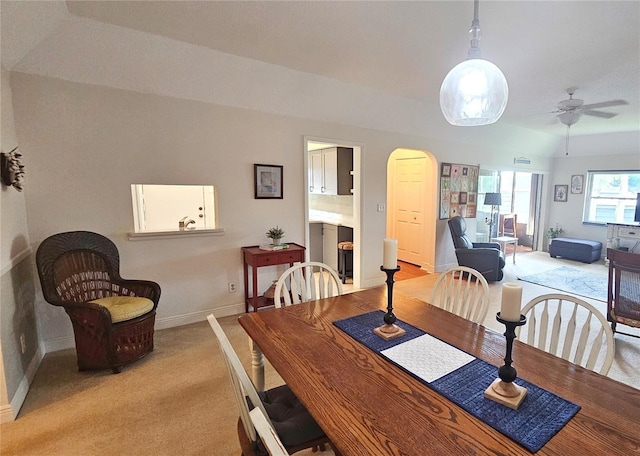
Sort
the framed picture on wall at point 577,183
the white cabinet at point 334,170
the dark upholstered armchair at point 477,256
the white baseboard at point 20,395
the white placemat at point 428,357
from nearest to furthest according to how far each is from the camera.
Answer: the white placemat at point 428,357, the white baseboard at point 20,395, the dark upholstered armchair at point 477,256, the white cabinet at point 334,170, the framed picture on wall at point 577,183

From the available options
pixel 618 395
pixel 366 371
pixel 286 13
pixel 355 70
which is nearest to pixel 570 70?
pixel 355 70

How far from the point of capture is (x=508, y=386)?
1017 mm

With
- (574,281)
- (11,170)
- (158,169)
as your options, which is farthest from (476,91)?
Answer: (574,281)

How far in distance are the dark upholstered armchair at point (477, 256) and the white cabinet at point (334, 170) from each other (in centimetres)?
178

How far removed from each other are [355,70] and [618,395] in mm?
3046

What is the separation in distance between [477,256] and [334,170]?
8.29 feet

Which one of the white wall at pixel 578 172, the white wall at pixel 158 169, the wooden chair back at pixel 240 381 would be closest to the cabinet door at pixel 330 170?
the white wall at pixel 158 169

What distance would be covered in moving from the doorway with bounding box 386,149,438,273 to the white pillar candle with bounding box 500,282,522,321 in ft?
14.4

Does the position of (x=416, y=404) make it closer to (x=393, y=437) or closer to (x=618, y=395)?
(x=393, y=437)

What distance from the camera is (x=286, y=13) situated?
2137 millimetres

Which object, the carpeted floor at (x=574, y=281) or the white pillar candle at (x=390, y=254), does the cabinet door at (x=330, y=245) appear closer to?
the carpeted floor at (x=574, y=281)

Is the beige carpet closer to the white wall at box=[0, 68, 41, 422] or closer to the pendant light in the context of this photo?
the white wall at box=[0, 68, 41, 422]

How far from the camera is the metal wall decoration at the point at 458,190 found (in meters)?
5.19

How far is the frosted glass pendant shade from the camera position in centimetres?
152
